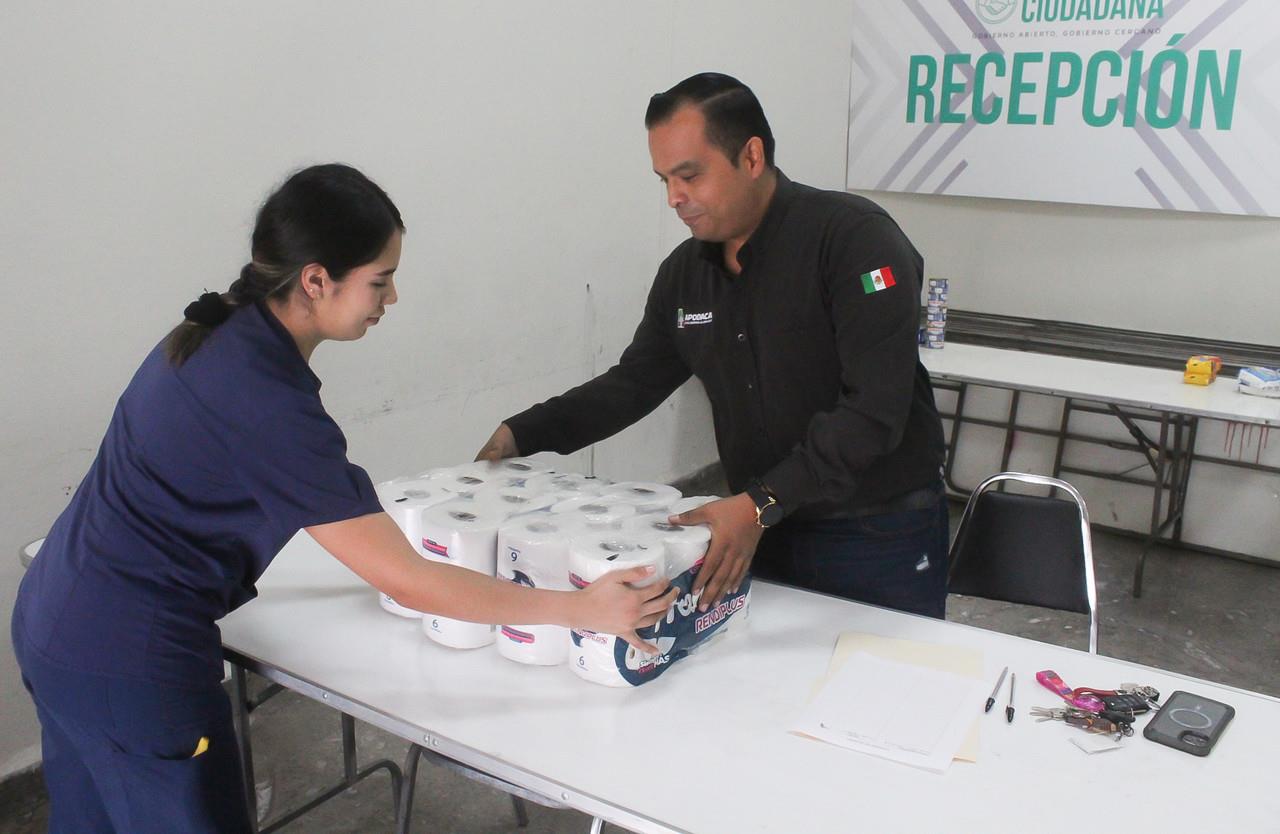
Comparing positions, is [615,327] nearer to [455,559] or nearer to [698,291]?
[698,291]

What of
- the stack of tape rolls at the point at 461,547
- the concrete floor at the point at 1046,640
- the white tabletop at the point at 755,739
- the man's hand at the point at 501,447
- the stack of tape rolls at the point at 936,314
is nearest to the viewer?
the white tabletop at the point at 755,739

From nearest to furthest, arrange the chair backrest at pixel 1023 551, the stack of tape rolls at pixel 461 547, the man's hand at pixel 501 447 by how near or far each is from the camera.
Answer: the stack of tape rolls at pixel 461 547 < the man's hand at pixel 501 447 < the chair backrest at pixel 1023 551

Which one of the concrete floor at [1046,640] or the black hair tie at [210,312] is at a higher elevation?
the black hair tie at [210,312]

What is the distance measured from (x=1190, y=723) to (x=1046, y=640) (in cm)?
211

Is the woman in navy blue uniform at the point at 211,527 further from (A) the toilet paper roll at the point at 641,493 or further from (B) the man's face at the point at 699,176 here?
(B) the man's face at the point at 699,176

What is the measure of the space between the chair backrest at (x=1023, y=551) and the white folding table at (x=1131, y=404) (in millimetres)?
1501

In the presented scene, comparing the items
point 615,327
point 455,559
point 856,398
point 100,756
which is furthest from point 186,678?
point 615,327

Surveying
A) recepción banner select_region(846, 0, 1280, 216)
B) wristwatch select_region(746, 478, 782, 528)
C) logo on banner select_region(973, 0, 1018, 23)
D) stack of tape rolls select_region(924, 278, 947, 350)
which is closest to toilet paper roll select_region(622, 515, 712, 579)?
wristwatch select_region(746, 478, 782, 528)

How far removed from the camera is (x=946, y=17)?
450cm

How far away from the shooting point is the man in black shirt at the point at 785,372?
5.66ft

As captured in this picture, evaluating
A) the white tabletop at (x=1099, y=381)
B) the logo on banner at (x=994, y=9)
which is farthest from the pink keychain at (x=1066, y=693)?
the logo on banner at (x=994, y=9)

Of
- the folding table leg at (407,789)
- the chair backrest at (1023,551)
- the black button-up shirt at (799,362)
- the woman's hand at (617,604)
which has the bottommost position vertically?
the folding table leg at (407,789)

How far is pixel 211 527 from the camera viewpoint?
139 cm

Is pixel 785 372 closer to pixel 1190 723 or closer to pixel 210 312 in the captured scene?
pixel 1190 723
